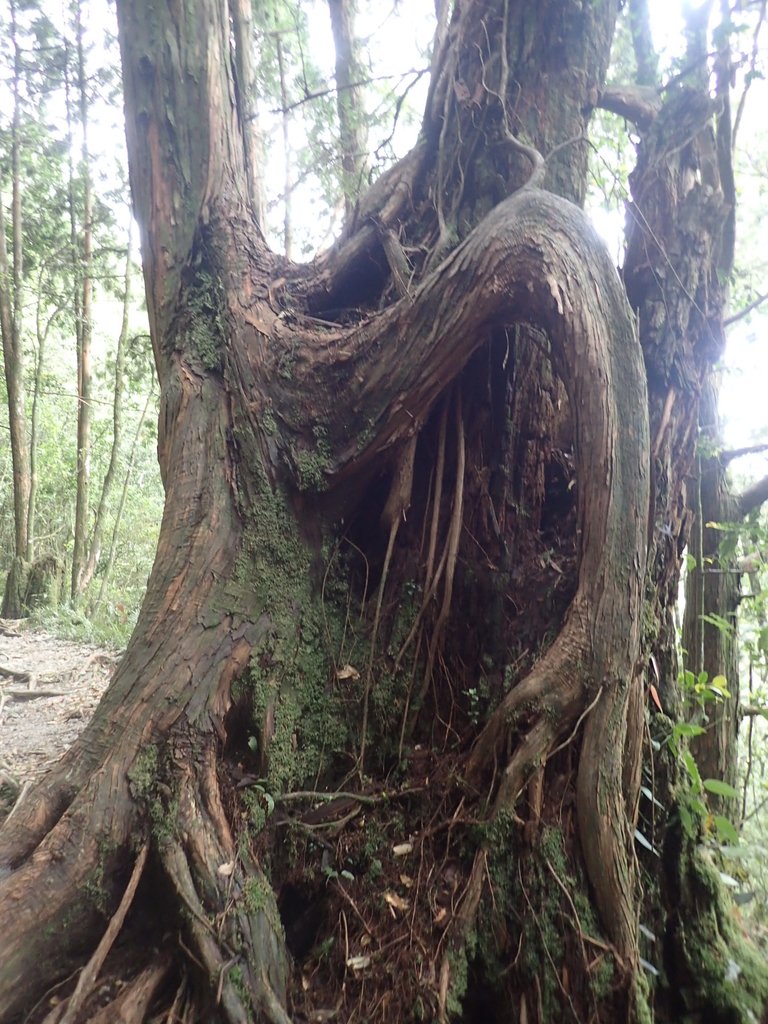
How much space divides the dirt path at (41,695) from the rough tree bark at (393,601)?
153cm

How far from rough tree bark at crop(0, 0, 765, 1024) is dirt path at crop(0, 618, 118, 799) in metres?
1.53

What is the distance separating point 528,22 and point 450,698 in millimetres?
3293

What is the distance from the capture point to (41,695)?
529 cm

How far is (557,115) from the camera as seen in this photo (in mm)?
3340

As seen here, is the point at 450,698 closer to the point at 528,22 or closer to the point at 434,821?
the point at 434,821

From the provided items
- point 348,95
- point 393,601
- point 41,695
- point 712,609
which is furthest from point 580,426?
point 348,95

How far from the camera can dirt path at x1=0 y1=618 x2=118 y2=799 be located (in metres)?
3.87

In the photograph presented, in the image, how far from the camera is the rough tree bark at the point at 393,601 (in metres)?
2.12

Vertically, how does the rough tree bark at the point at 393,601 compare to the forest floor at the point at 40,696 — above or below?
above

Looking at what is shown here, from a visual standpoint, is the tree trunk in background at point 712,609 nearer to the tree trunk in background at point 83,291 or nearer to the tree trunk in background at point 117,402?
the tree trunk in background at point 117,402

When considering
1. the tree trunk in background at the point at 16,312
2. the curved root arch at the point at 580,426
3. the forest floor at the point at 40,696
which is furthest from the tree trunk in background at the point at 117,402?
the curved root arch at the point at 580,426

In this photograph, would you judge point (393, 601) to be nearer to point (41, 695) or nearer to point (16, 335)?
point (41, 695)

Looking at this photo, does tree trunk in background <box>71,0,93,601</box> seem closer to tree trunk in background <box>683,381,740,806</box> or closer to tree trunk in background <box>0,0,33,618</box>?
tree trunk in background <box>0,0,33,618</box>

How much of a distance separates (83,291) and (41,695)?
687 centimetres
